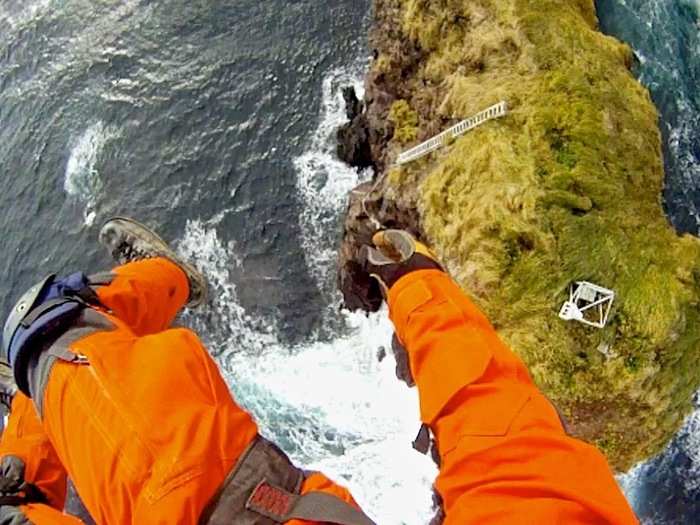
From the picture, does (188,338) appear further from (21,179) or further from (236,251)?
(21,179)

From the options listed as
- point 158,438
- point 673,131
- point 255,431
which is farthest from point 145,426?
point 673,131

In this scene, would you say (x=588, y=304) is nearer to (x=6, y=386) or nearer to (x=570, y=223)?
(x=570, y=223)

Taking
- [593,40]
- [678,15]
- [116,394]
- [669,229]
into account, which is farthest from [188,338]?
[678,15]

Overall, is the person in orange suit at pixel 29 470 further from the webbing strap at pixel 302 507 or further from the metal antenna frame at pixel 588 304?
the metal antenna frame at pixel 588 304

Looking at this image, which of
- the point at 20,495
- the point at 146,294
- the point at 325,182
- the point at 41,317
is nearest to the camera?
the point at 41,317

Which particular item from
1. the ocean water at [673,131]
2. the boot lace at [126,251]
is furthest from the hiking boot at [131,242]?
the ocean water at [673,131]

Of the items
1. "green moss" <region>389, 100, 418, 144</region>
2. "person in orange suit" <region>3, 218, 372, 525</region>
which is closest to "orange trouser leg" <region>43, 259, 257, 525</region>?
"person in orange suit" <region>3, 218, 372, 525</region>
